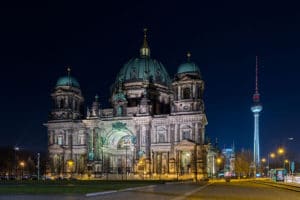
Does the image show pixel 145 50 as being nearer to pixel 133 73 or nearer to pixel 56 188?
pixel 133 73

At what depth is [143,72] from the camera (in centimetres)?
12644

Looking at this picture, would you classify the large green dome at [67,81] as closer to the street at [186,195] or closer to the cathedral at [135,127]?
the cathedral at [135,127]

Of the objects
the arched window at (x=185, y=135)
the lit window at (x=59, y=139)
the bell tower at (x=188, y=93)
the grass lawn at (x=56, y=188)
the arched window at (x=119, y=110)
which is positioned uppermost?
the bell tower at (x=188, y=93)

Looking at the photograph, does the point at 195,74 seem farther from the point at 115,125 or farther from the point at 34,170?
the point at 34,170

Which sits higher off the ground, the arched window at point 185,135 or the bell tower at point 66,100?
the bell tower at point 66,100

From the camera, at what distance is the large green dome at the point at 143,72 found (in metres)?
126

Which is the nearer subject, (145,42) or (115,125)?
(115,125)

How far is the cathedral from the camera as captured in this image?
105000mm

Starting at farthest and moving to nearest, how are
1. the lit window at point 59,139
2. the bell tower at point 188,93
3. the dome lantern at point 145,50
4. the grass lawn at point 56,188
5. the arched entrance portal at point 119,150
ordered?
the dome lantern at point 145,50
the lit window at point 59,139
the arched entrance portal at point 119,150
the bell tower at point 188,93
the grass lawn at point 56,188

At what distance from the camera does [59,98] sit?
12312 cm

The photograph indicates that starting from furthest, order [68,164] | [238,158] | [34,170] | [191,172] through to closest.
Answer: [238,158], [34,170], [68,164], [191,172]

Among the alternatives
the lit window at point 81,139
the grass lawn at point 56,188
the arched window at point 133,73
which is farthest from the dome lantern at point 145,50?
the grass lawn at point 56,188

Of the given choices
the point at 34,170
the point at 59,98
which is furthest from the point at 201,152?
the point at 34,170

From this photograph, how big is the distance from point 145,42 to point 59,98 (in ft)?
102
